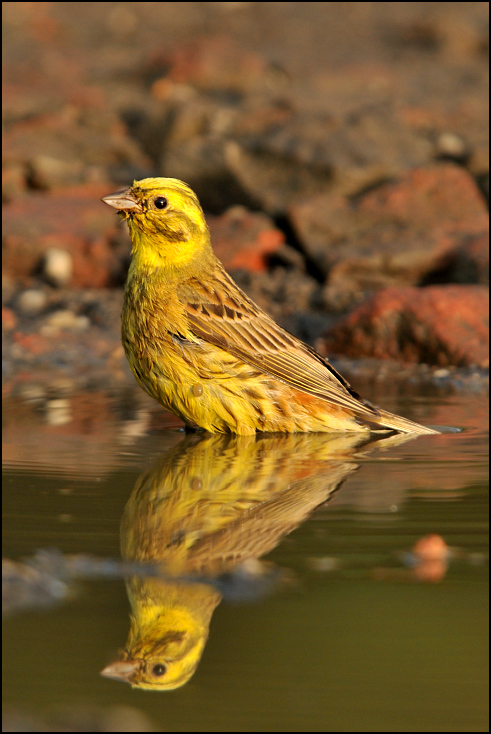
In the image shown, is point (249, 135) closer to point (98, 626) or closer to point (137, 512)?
point (137, 512)

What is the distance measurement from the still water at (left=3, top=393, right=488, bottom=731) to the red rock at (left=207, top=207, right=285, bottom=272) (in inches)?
203

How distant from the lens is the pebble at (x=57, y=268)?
10.6 meters

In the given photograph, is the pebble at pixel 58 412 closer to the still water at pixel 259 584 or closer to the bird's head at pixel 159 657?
the still water at pixel 259 584

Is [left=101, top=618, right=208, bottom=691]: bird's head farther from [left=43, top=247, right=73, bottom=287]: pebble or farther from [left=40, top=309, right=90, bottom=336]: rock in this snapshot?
[left=43, top=247, right=73, bottom=287]: pebble

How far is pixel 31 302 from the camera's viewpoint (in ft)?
32.9

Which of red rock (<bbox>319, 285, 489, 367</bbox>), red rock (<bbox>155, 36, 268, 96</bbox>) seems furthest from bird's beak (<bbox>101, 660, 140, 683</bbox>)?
red rock (<bbox>155, 36, 268, 96</bbox>)

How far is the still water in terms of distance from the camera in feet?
7.97

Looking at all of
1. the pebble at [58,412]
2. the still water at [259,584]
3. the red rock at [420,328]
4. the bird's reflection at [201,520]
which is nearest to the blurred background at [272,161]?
the red rock at [420,328]

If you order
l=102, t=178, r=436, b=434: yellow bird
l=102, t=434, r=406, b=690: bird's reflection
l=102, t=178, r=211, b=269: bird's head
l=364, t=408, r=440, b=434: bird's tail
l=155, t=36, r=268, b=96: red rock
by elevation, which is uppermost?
l=155, t=36, r=268, b=96: red rock

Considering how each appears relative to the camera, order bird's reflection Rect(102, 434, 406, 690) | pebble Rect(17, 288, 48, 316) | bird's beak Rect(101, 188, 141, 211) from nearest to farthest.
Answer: bird's reflection Rect(102, 434, 406, 690)
bird's beak Rect(101, 188, 141, 211)
pebble Rect(17, 288, 48, 316)

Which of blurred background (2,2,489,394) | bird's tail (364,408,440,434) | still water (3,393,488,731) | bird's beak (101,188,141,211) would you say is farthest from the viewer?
blurred background (2,2,489,394)

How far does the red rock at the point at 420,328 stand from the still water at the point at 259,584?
2891mm

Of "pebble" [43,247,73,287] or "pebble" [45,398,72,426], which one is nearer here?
"pebble" [45,398,72,426]

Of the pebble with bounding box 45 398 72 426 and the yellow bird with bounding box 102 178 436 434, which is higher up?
the yellow bird with bounding box 102 178 436 434
